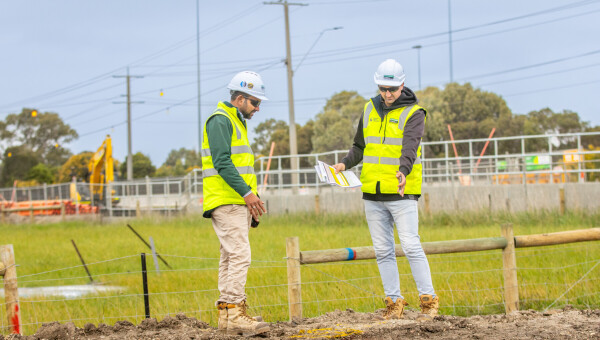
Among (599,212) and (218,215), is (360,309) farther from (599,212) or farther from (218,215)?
(599,212)

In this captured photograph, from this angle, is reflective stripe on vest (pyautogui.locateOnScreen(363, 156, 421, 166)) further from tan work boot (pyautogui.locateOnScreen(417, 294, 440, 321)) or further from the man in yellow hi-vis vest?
tan work boot (pyautogui.locateOnScreen(417, 294, 440, 321))

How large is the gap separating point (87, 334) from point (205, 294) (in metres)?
4.04

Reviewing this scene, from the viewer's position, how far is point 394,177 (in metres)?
6.13

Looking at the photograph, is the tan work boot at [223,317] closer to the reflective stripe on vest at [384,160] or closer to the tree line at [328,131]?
the reflective stripe on vest at [384,160]

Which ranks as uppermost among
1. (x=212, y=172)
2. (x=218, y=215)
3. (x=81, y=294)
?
(x=212, y=172)

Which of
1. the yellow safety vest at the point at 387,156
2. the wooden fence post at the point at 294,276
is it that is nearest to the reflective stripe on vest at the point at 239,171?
the yellow safety vest at the point at 387,156

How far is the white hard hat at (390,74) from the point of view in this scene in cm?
608

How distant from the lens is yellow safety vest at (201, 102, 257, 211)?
19.3 feet

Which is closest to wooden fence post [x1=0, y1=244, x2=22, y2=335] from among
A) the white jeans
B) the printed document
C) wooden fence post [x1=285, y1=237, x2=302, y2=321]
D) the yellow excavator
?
wooden fence post [x1=285, y1=237, x2=302, y2=321]

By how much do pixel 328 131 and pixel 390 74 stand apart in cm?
5845

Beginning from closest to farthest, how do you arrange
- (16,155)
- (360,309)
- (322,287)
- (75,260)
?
(360,309) < (322,287) < (75,260) < (16,155)

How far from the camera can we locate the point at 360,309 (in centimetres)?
819

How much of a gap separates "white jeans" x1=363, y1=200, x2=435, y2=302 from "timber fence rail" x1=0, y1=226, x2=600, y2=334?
0.67 metres

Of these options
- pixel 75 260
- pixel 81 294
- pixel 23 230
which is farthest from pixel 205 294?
pixel 23 230
